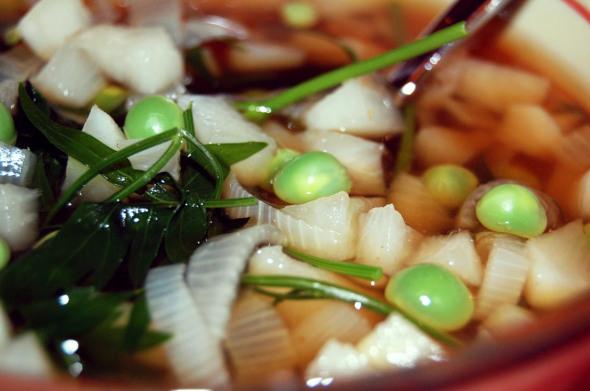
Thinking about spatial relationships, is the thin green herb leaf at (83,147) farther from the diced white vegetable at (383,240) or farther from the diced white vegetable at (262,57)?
the diced white vegetable at (262,57)

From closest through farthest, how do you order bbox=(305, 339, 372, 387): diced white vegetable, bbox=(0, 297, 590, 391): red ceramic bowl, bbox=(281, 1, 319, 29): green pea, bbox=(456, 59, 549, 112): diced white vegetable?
1. bbox=(0, 297, 590, 391): red ceramic bowl
2. bbox=(305, 339, 372, 387): diced white vegetable
3. bbox=(456, 59, 549, 112): diced white vegetable
4. bbox=(281, 1, 319, 29): green pea

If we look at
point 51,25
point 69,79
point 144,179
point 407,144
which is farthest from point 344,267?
point 51,25

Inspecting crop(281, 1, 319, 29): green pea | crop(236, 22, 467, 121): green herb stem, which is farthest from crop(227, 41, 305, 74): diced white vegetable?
crop(236, 22, 467, 121): green herb stem

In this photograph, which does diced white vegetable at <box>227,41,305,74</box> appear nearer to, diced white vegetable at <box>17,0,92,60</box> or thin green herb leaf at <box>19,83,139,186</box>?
diced white vegetable at <box>17,0,92,60</box>

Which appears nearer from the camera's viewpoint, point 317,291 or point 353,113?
point 317,291

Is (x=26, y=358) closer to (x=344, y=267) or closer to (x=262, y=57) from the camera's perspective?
(x=344, y=267)

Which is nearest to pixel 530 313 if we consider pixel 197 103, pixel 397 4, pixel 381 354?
pixel 381 354
